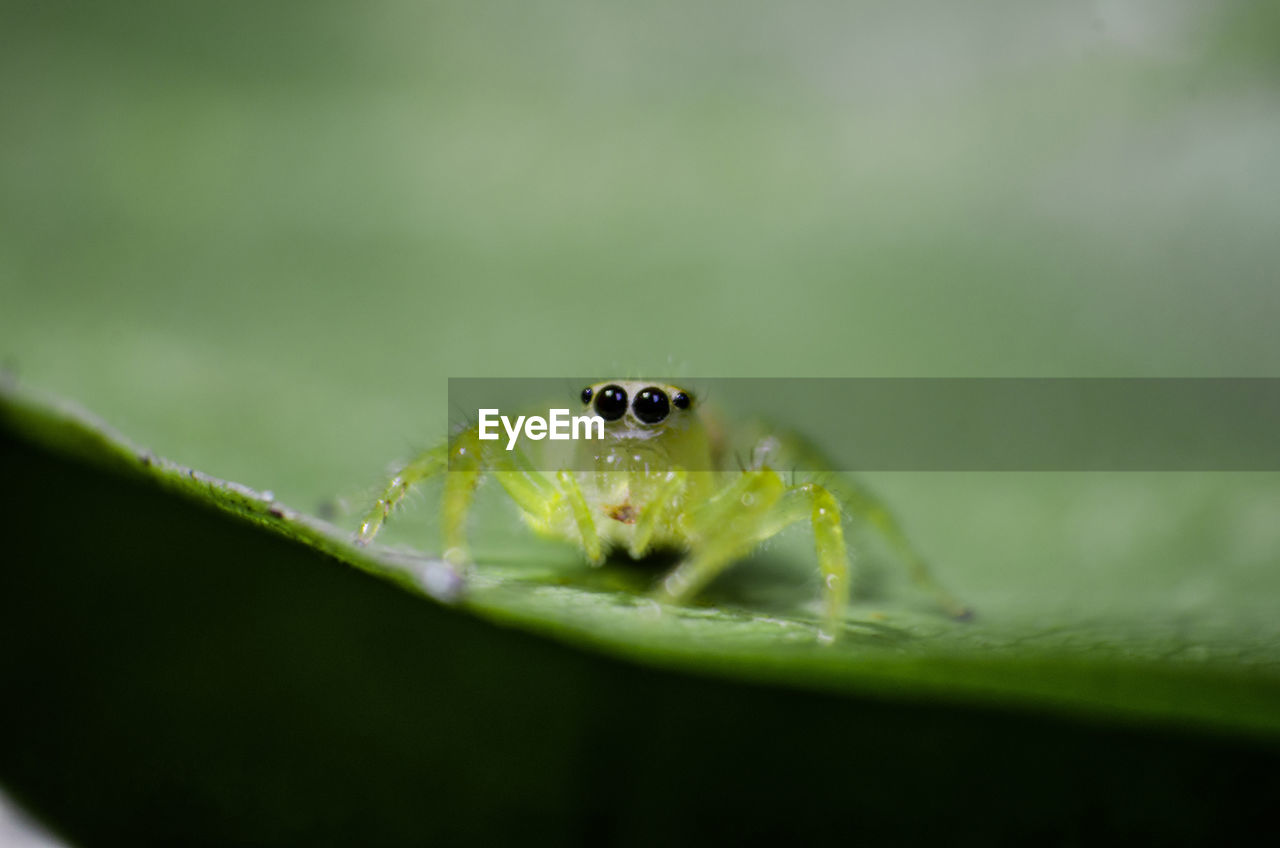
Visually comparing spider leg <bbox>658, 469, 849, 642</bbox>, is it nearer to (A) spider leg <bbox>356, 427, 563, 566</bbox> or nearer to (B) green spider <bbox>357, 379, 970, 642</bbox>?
(B) green spider <bbox>357, 379, 970, 642</bbox>

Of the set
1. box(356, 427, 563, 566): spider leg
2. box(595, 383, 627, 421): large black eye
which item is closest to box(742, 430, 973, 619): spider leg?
box(595, 383, 627, 421): large black eye

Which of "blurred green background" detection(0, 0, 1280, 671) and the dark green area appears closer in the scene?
the dark green area

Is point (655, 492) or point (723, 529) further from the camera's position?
point (655, 492)

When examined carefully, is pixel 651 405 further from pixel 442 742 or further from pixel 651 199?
pixel 651 199

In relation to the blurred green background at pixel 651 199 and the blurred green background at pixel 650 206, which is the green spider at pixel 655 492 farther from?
the blurred green background at pixel 651 199

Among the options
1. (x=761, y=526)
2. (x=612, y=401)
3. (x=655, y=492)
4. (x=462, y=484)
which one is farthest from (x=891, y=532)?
(x=462, y=484)
